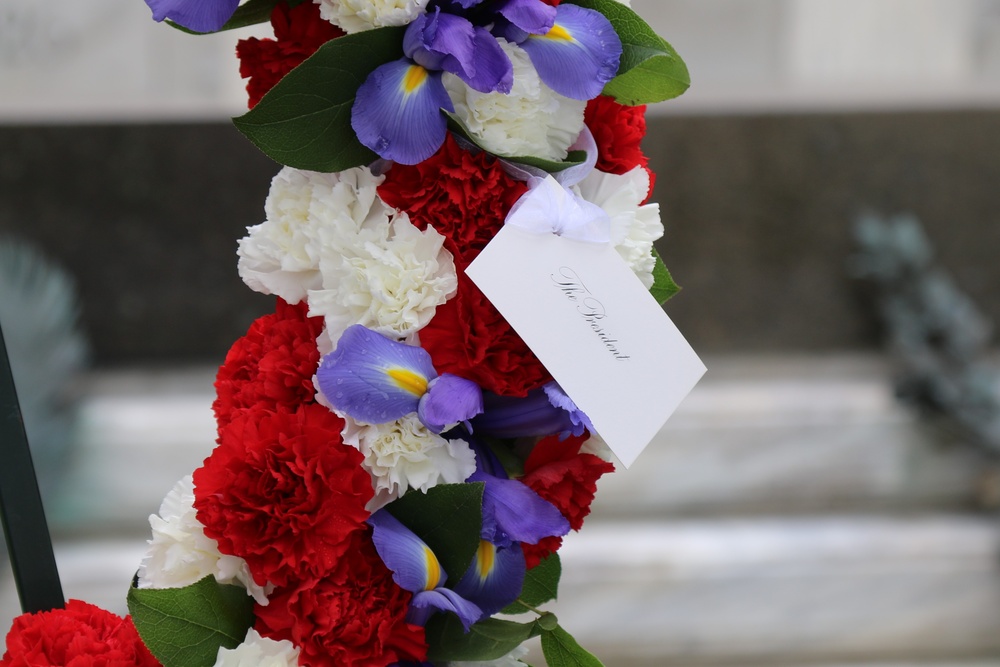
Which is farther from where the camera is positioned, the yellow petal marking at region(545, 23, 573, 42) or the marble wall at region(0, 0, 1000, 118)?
the marble wall at region(0, 0, 1000, 118)

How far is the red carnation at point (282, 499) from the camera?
44cm

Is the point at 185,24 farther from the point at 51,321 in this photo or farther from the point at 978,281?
the point at 978,281

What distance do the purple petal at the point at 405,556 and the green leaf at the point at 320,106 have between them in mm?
180

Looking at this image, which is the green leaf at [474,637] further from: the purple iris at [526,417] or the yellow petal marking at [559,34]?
the yellow petal marking at [559,34]

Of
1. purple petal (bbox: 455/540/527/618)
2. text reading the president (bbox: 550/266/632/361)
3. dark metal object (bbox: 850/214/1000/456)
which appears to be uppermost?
dark metal object (bbox: 850/214/1000/456)

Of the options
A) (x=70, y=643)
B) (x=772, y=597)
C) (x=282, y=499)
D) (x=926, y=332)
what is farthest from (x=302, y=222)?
(x=926, y=332)

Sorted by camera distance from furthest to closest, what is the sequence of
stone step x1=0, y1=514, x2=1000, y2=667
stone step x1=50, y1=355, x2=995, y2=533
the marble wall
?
the marble wall
stone step x1=50, y1=355, x2=995, y2=533
stone step x1=0, y1=514, x2=1000, y2=667

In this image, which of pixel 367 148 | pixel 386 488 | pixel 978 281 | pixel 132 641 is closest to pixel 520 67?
pixel 367 148

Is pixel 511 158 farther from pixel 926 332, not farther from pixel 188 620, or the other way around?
pixel 926 332

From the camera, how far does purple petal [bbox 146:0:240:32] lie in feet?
1.36

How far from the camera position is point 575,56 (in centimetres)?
46

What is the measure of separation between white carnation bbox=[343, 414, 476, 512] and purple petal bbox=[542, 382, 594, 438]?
0.06 metres

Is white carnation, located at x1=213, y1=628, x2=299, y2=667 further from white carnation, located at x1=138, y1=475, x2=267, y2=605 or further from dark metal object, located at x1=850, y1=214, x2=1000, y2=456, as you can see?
dark metal object, located at x1=850, y1=214, x2=1000, y2=456

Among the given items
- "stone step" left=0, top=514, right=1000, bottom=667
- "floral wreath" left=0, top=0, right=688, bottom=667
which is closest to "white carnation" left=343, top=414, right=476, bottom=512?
"floral wreath" left=0, top=0, right=688, bottom=667
